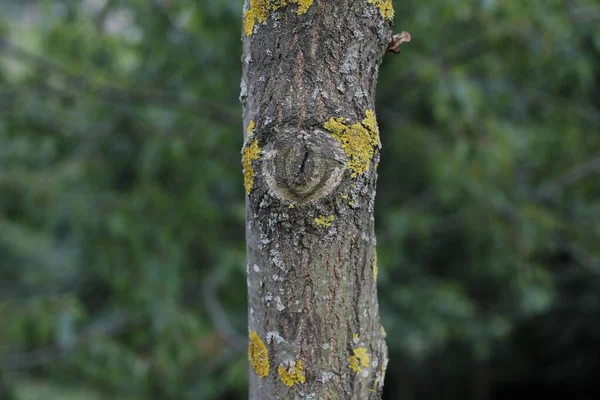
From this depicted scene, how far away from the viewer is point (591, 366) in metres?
5.88

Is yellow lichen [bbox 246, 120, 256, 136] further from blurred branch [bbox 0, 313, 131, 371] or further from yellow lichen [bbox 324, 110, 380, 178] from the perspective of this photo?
blurred branch [bbox 0, 313, 131, 371]

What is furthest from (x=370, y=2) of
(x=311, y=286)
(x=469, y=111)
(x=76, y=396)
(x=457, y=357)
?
(x=76, y=396)

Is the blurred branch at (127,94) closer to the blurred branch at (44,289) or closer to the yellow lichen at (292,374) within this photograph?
the blurred branch at (44,289)

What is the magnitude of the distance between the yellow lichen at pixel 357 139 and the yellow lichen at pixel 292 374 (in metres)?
0.29

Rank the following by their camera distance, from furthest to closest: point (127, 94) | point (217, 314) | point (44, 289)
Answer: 1. point (44, 289)
2. point (217, 314)
3. point (127, 94)

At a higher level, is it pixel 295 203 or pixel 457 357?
pixel 295 203

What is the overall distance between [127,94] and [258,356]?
106 inches

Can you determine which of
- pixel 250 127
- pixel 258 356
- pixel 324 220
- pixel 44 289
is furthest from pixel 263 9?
pixel 44 289

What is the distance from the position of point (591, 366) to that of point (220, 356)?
3695 mm

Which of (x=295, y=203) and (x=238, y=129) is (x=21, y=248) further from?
(x=295, y=203)

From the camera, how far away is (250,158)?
892mm

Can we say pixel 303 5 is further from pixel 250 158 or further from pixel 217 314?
pixel 217 314

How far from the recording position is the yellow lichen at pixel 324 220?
2.80 feet

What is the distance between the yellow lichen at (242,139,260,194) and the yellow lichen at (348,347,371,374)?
288 millimetres
